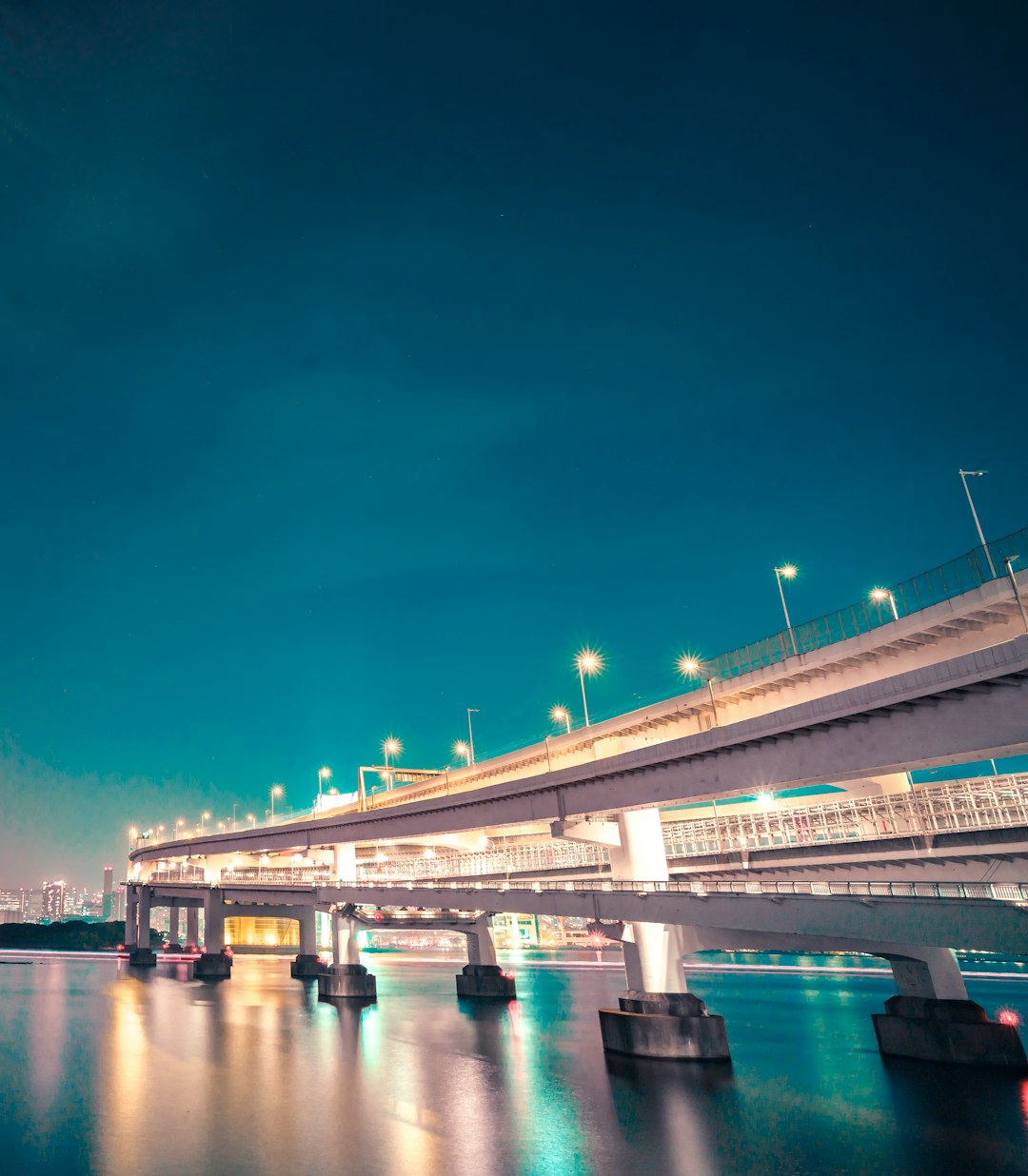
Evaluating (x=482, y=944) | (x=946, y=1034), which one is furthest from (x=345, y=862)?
(x=946, y=1034)

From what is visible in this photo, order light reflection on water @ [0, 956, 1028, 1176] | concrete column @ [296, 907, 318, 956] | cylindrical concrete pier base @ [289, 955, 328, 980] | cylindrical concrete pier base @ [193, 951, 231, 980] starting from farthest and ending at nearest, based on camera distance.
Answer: concrete column @ [296, 907, 318, 956]
cylindrical concrete pier base @ [193, 951, 231, 980]
cylindrical concrete pier base @ [289, 955, 328, 980]
light reflection on water @ [0, 956, 1028, 1176]

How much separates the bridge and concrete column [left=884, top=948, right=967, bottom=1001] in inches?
4.1

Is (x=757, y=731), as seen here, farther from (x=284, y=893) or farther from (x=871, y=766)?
(x=284, y=893)

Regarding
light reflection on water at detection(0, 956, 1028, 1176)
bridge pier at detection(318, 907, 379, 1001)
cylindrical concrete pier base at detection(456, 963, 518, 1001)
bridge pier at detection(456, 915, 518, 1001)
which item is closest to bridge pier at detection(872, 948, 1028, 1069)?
light reflection on water at detection(0, 956, 1028, 1176)

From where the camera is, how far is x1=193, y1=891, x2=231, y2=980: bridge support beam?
87.7 metres

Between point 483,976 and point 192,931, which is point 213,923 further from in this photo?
point 192,931

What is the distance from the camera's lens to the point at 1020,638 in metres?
20.0

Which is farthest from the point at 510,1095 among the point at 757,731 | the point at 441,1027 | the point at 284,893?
the point at 284,893

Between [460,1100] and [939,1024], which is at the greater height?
[460,1100]

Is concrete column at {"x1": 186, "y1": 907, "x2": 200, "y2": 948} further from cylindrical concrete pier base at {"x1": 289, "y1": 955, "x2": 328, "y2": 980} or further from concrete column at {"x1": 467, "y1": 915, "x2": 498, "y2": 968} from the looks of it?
concrete column at {"x1": 467, "y1": 915, "x2": 498, "y2": 968}

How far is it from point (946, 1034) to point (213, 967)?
78.5m

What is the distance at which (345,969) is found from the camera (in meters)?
63.7

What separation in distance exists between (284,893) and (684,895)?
197 ft

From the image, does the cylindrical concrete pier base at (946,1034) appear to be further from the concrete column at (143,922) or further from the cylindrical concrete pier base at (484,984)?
the concrete column at (143,922)
